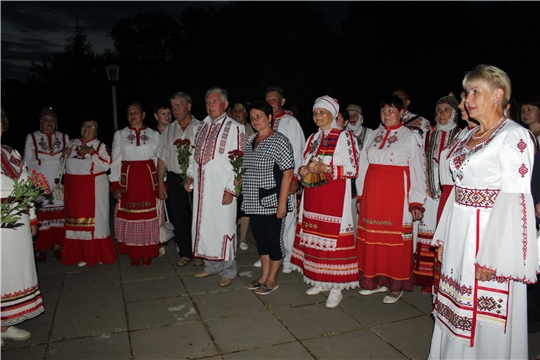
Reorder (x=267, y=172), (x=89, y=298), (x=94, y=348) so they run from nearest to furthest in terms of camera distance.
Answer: (x=94, y=348)
(x=267, y=172)
(x=89, y=298)

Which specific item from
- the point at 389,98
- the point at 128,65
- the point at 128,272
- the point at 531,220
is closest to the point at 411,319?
the point at 531,220

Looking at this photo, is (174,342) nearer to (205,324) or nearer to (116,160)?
(205,324)

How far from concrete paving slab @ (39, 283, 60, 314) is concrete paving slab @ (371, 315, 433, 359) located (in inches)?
128

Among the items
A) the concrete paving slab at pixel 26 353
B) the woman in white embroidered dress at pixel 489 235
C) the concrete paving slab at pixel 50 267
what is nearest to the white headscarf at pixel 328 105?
the woman in white embroidered dress at pixel 489 235

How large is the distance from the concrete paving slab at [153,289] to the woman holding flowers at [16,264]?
3.51 feet

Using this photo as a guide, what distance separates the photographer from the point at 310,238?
445 centimetres

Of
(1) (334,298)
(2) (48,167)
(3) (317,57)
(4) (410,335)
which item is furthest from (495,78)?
(3) (317,57)

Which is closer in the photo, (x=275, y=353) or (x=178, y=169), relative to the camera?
(x=275, y=353)

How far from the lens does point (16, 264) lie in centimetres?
372

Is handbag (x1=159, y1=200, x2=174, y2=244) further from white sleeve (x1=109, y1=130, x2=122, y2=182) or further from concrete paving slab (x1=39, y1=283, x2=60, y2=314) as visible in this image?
concrete paving slab (x1=39, y1=283, x2=60, y2=314)

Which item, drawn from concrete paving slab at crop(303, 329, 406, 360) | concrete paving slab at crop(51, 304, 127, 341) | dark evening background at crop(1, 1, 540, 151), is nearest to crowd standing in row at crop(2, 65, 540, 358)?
concrete paving slab at crop(51, 304, 127, 341)

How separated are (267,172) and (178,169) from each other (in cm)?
160

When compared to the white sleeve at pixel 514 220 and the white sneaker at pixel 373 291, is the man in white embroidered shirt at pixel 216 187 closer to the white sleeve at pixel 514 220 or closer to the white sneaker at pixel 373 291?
the white sneaker at pixel 373 291

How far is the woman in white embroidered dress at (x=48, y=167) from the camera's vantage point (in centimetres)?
624
